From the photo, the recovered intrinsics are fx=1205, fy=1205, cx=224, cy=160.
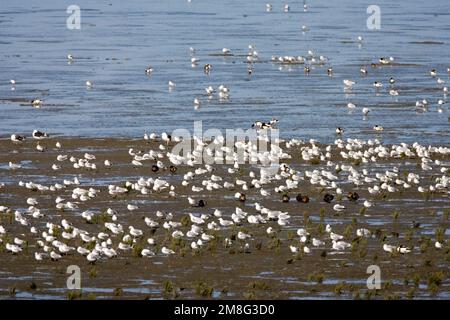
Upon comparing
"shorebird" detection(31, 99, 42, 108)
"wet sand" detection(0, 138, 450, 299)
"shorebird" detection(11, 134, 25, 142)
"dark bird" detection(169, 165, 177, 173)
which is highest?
"shorebird" detection(31, 99, 42, 108)

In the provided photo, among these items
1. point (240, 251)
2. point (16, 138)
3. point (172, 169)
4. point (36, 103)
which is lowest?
point (240, 251)

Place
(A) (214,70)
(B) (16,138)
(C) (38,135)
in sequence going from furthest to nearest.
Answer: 1. (A) (214,70)
2. (C) (38,135)
3. (B) (16,138)

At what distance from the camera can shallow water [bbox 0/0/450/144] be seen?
35.8 metres

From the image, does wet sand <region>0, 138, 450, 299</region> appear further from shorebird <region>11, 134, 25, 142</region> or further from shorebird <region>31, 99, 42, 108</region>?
shorebird <region>31, 99, 42, 108</region>

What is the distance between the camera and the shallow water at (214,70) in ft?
117

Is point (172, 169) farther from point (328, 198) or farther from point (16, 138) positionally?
point (16, 138)

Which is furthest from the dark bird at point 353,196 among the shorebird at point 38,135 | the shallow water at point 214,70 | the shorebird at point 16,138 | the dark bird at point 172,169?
the shorebird at point 16,138

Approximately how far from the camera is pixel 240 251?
71.2 ft

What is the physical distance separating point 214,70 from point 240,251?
85.9ft

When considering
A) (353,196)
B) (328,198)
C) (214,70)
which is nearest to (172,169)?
(328,198)

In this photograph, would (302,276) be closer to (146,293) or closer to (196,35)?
(146,293)

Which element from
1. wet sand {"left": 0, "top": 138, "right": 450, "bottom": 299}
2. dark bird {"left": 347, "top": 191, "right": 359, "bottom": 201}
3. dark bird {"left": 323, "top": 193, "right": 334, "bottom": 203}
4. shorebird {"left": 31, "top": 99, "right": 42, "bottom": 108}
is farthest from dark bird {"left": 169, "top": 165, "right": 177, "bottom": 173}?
shorebird {"left": 31, "top": 99, "right": 42, "bottom": 108}

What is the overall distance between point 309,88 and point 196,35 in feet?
61.6

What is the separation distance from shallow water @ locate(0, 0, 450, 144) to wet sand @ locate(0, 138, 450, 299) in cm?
677
